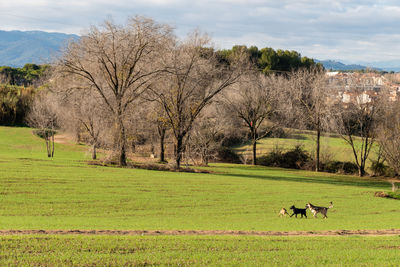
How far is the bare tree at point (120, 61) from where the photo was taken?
35.6 meters

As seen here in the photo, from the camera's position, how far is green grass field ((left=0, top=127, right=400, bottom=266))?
1043 cm

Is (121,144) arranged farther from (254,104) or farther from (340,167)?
(340,167)

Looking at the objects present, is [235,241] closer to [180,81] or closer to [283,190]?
[283,190]

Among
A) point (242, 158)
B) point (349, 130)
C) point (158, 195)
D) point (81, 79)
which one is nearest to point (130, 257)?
point (158, 195)

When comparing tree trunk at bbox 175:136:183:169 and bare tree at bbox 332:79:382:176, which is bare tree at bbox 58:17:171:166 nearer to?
tree trunk at bbox 175:136:183:169

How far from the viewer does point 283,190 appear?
102 feet

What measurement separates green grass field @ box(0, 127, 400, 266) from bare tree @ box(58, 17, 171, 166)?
20.3ft

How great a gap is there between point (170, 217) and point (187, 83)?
22477mm

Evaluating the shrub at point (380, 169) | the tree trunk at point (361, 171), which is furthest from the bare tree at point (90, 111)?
the shrub at point (380, 169)

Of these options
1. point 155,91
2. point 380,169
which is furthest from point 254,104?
point 155,91

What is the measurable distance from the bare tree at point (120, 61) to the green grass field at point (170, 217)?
6195 mm

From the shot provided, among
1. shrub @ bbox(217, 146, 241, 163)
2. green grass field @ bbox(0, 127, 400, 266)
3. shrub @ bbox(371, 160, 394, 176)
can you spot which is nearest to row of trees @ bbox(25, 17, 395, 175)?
shrub @ bbox(371, 160, 394, 176)

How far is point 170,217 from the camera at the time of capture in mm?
19375

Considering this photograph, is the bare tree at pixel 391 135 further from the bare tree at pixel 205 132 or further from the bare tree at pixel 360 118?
the bare tree at pixel 205 132
